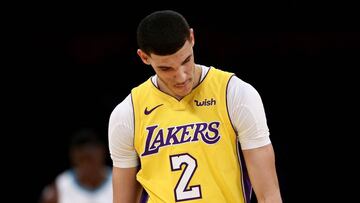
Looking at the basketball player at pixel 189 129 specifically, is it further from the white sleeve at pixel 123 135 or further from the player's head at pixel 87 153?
the player's head at pixel 87 153

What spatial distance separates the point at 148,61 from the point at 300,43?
442 centimetres

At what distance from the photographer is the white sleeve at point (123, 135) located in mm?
3771

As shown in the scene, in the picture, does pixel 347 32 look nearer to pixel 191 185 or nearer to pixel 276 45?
pixel 276 45

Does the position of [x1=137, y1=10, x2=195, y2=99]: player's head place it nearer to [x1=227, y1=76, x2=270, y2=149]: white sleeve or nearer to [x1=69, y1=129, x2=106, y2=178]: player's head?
[x1=227, y1=76, x2=270, y2=149]: white sleeve

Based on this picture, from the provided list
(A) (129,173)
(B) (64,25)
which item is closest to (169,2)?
(B) (64,25)

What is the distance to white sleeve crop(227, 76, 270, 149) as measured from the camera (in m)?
3.60

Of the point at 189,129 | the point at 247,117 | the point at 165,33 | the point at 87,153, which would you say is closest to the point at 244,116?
the point at 247,117

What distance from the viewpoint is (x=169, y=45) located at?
11.5ft

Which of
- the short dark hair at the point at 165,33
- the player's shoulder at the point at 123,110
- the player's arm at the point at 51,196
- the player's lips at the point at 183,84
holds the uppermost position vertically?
the short dark hair at the point at 165,33

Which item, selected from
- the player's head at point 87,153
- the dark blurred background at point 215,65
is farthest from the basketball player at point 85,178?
the dark blurred background at point 215,65

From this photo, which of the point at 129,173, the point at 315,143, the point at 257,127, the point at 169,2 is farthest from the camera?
the point at 315,143

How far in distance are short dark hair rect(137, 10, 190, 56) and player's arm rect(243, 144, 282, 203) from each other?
1.85 ft

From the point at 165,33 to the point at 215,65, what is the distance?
168 inches

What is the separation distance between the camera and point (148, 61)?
368 centimetres
